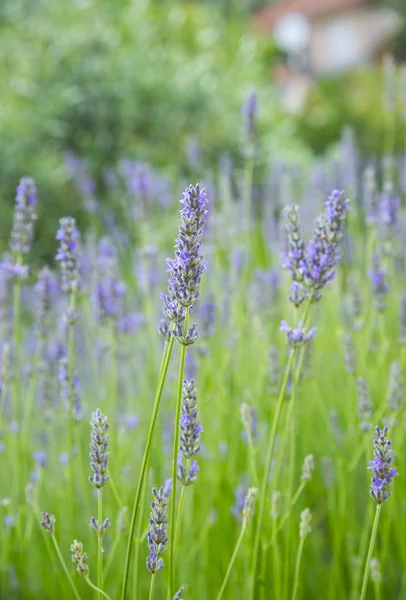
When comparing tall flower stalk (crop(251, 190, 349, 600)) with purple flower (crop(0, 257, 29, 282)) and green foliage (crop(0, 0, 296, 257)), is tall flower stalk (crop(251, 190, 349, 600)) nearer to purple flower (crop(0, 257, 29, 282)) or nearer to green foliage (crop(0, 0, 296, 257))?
purple flower (crop(0, 257, 29, 282))

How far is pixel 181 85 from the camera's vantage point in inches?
250

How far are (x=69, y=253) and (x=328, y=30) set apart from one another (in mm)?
14181

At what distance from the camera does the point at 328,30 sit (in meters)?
14.2

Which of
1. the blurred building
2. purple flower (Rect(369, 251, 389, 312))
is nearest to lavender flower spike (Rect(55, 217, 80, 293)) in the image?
purple flower (Rect(369, 251, 389, 312))

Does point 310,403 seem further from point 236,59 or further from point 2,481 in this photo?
point 236,59

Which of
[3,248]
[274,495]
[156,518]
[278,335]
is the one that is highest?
[3,248]

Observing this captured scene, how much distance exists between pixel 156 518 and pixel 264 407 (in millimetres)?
1222

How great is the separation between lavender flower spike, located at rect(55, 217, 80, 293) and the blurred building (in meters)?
10.1

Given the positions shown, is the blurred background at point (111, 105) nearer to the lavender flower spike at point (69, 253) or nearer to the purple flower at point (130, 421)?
the purple flower at point (130, 421)

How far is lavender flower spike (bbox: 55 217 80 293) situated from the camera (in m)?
1.23

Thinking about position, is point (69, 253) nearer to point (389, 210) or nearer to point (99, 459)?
point (99, 459)

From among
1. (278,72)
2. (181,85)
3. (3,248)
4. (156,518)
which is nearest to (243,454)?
(156,518)

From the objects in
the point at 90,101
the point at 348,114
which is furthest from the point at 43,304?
the point at 348,114

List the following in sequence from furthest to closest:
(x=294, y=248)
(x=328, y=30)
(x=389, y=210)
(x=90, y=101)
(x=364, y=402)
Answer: (x=328, y=30)
(x=90, y=101)
(x=389, y=210)
(x=364, y=402)
(x=294, y=248)
